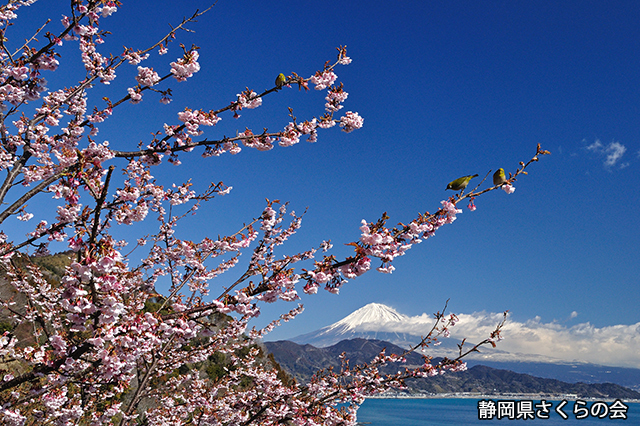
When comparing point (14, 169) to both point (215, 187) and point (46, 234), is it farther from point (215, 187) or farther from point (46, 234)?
point (215, 187)

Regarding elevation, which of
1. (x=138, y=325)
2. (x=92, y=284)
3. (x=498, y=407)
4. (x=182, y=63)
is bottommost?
(x=498, y=407)

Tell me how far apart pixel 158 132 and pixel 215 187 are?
4.51 ft

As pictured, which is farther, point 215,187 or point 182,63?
point 215,187

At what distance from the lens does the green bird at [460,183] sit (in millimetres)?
2676

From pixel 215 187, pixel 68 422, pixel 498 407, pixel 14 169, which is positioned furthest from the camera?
pixel 498 407

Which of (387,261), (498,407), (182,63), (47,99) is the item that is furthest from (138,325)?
(498,407)

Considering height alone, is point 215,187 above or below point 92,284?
above

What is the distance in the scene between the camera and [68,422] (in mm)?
3561

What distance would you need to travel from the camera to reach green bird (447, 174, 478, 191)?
268 cm

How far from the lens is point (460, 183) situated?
2703 millimetres

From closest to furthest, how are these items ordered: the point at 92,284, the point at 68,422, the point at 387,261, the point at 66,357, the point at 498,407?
the point at 92,284 < the point at 66,357 < the point at 387,261 < the point at 68,422 < the point at 498,407

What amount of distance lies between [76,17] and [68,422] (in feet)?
12.9

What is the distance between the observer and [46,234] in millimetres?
3338

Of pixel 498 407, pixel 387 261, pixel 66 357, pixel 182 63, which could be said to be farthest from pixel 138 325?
pixel 498 407
